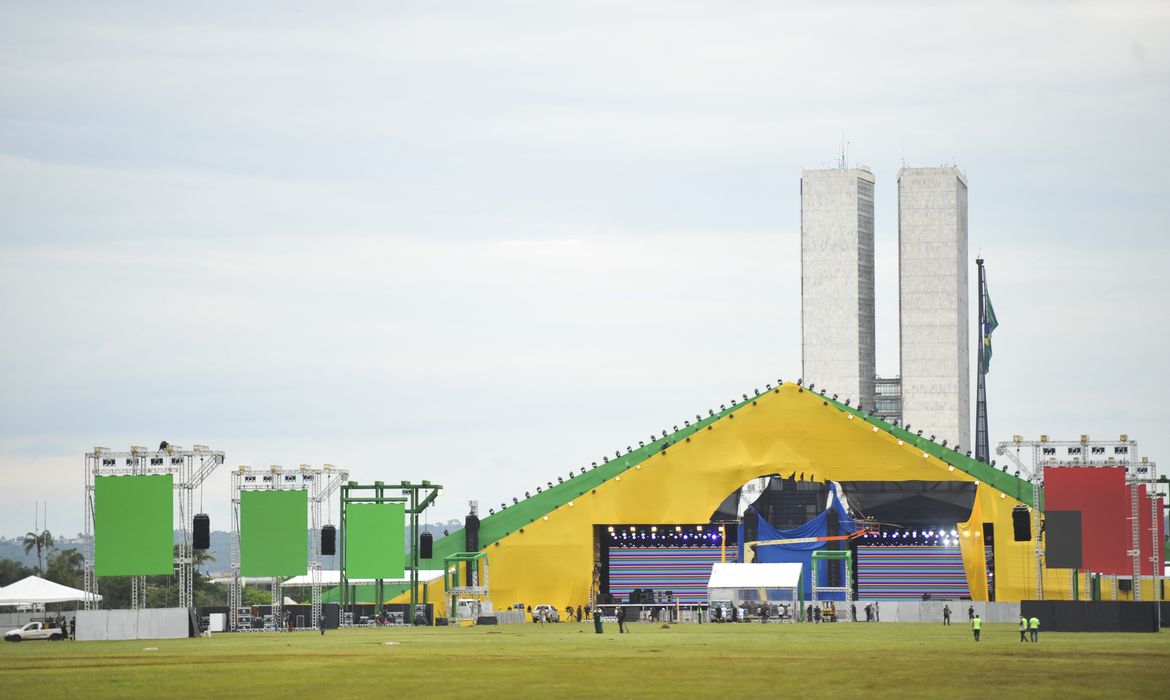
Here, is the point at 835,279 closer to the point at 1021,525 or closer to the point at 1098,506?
the point at 1098,506

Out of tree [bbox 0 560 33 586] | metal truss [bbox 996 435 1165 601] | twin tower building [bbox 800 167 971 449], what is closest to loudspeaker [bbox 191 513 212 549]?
metal truss [bbox 996 435 1165 601]

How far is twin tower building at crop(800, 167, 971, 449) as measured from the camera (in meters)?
165

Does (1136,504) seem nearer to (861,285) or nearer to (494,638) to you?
(494,638)

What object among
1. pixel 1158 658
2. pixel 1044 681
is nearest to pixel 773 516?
pixel 1158 658

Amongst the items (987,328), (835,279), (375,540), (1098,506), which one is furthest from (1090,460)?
(835,279)

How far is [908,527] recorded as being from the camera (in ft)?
268

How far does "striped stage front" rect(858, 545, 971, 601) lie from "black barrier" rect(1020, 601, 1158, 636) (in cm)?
2084

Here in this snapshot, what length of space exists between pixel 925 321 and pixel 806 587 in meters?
90.2

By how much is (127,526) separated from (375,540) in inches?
567

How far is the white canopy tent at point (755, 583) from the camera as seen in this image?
7481 cm

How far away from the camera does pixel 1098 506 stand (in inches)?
2682

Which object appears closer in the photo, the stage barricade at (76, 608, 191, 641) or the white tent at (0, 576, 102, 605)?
the stage barricade at (76, 608, 191, 641)

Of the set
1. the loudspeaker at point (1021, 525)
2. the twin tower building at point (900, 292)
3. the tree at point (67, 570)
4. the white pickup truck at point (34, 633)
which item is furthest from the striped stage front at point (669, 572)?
the twin tower building at point (900, 292)

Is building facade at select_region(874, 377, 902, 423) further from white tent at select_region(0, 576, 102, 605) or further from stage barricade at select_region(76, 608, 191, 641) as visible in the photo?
stage barricade at select_region(76, 608, 191, 641)
